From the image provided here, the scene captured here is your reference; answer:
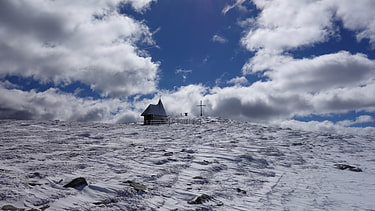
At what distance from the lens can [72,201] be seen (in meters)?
6.00

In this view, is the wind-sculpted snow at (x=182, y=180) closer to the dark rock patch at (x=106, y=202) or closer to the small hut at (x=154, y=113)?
the dark rock patch at (x=106, y=202)

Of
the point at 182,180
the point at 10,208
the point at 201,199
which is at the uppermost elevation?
the point at 10,208

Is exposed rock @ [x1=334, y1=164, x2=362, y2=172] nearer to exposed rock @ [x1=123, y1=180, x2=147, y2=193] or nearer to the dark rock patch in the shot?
exposed rock @ [x1=123, y1=180, x2=147, y2=193]

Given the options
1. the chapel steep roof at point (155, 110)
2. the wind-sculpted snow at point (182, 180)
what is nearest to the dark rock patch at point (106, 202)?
the wind-sculpted snow at point (182, 180)

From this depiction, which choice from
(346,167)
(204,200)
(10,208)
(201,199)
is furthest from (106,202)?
(346,167)

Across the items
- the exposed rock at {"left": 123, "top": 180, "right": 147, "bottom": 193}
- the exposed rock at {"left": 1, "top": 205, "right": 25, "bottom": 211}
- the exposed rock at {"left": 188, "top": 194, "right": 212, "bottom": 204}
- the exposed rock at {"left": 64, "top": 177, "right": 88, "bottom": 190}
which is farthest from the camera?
the exposed rock at {"left": 123, "top": 180, "right": 147, "bottom": 193}

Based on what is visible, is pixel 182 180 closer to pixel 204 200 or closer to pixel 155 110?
pixel 204 200

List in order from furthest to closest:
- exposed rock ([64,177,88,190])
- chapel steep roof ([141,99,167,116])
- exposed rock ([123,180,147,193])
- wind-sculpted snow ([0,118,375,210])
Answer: chapel steep roof ([141,99,167,116])
exposed rock ([123,180,147,193])
exposed rock ([64,177,88,190])
wind-sculpted snow ([0,118,375,210])

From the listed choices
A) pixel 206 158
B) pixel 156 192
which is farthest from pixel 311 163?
pixel 156 192

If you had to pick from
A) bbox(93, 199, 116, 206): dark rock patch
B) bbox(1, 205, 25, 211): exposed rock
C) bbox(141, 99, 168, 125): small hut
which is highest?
bbox(141, 99, 168, 125): small hut

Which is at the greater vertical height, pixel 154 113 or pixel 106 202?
pixel 154 113

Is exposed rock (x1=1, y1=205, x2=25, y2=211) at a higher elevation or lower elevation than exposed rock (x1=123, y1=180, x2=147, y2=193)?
higher

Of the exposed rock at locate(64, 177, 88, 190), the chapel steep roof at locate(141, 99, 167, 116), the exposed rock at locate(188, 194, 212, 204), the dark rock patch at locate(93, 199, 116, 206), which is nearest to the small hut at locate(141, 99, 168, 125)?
the chapel steep roof at locate(141, 99, 167, 116)

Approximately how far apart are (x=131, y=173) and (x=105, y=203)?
297 cm
